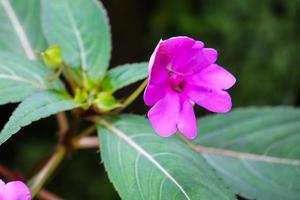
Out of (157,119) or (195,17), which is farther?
(195,17)

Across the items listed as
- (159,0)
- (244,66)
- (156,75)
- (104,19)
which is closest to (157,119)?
(156,75)

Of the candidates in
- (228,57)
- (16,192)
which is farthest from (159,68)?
(228,57)

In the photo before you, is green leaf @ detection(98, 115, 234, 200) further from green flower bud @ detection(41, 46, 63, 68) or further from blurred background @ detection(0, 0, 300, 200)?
blurred background @ detection(0, 0, 300, 200)

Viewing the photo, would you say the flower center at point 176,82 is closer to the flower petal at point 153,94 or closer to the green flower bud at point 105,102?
the flower petal at point 153,94

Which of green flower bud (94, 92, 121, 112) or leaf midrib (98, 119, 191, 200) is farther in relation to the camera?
green flower bud (94, 92, 121, 112)

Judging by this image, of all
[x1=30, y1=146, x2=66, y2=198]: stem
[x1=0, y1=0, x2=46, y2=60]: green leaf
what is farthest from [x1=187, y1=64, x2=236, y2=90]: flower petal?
[x1=0, y1=0, x2=46, y2=60]: green leaf

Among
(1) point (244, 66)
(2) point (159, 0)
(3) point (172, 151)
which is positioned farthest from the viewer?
(2) point (159, 0)

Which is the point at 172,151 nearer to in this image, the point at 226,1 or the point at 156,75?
the point at 156,75
